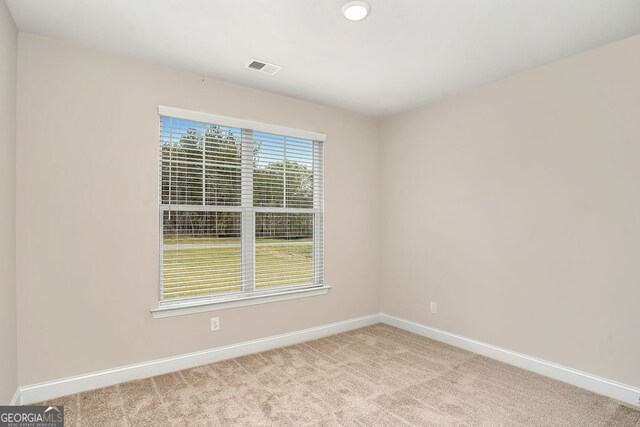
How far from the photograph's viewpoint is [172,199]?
9.98ft

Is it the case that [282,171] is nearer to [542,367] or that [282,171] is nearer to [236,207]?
[236,207]

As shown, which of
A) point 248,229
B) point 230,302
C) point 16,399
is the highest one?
point 248,229

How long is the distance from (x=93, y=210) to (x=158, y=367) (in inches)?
53.8

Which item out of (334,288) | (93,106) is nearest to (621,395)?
(334,288)

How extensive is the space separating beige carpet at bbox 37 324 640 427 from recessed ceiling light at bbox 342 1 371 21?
2.57 m

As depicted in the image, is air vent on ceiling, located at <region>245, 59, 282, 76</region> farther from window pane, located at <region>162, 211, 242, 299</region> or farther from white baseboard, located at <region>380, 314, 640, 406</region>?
white baseboard, located at <region>380, 314, 640, 406</region>

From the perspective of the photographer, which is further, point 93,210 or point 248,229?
point 248,229

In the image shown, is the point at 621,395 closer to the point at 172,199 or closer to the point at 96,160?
the point at 172,199

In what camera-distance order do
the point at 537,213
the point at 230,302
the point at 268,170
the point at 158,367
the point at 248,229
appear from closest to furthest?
1. the point at 158,367
2. the point at 537,213
3. the point at 230,302
4. the point at 248,229
5. the point at 268,170

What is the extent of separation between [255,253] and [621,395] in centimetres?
311

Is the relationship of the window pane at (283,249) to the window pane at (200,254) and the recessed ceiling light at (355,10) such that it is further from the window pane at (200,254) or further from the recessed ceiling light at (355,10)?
the recessed ceiling light at (355,10)

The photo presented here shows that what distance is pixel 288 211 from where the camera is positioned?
12.4 feet

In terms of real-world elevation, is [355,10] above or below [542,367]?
above

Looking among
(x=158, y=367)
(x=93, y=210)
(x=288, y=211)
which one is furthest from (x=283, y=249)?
(x=93, y=210)
